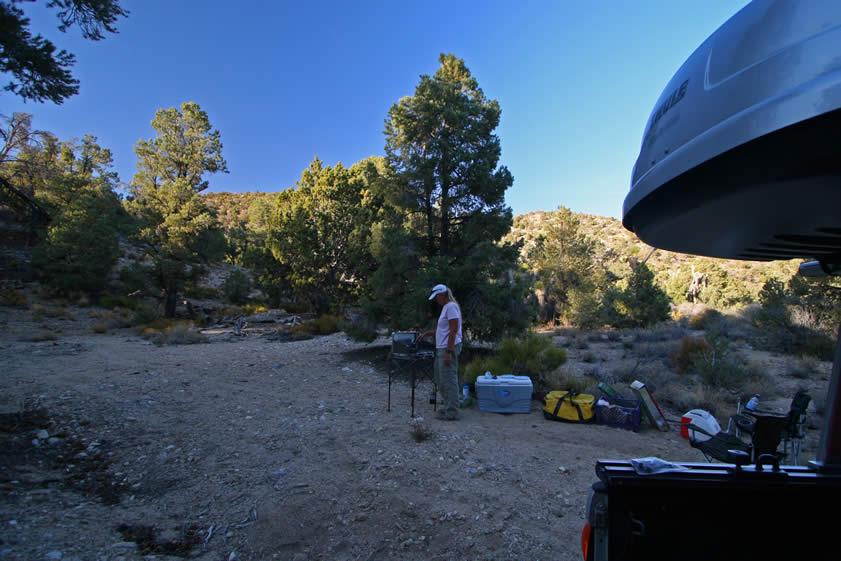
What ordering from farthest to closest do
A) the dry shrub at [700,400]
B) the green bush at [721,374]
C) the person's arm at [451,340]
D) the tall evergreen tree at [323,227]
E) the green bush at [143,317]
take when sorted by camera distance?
the green bush at [143,317] → the tall evergreen tree at [323,227] → the green bush at [721,374] → the dry shrub at [700,400] → the person's arm at [451,340]

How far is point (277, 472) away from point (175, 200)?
1740 cm

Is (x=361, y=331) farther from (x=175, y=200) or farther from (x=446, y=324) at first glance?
(x=175, y=200)

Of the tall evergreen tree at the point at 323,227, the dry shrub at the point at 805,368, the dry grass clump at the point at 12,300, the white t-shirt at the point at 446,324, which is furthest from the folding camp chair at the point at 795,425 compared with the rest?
the dry grass clump at the point at 12,300

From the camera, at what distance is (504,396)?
20.4 ft

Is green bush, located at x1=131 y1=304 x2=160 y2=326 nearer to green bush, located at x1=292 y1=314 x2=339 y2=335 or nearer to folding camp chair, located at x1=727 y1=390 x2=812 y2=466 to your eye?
green bush, located at x1=292 y1=314 x2=339 y2=335

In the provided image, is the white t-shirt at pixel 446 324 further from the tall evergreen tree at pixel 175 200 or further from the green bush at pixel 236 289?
the green bush at pixel 236 289

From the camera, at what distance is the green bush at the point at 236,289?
965 inches

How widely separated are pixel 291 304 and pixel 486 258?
1564cm

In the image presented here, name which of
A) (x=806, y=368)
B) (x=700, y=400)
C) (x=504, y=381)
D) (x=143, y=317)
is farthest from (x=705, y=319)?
(x=143, y=317)

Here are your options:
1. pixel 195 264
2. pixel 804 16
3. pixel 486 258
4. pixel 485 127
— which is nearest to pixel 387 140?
pixel 485 127

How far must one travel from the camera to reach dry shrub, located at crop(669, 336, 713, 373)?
31.2 ft

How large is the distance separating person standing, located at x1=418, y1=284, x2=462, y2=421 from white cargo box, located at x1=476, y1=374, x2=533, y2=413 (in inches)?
28.9

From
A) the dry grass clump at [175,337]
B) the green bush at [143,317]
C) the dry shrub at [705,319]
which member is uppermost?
the dry shrub at [705,319]

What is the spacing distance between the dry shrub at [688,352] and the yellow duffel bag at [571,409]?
500cm
